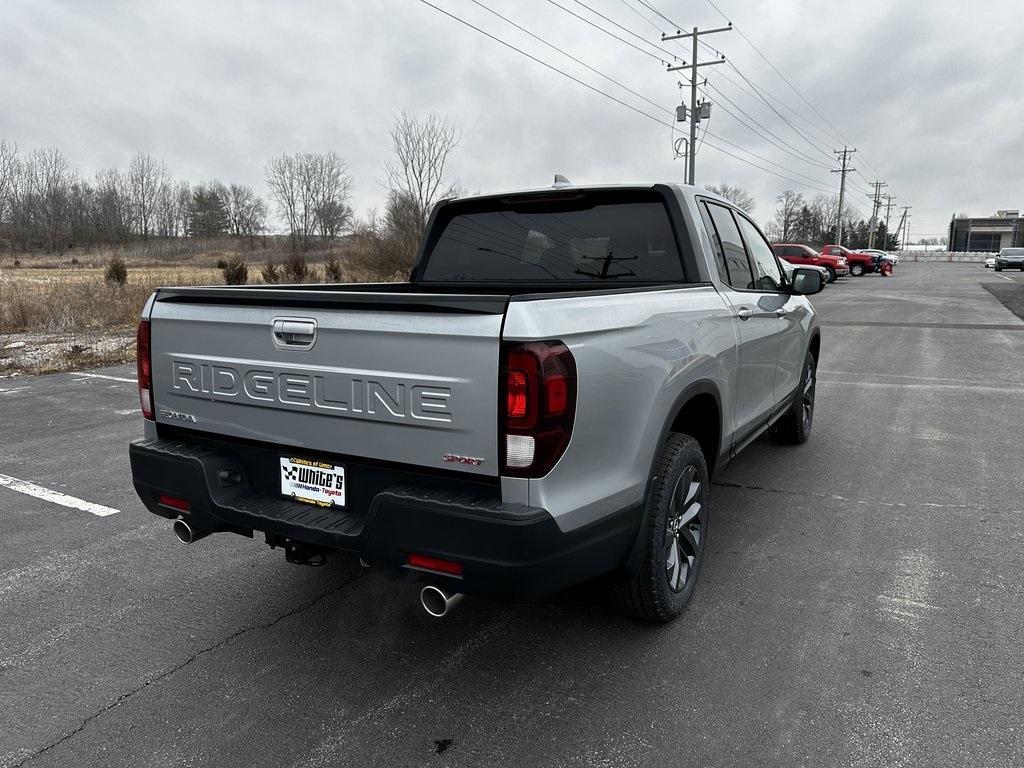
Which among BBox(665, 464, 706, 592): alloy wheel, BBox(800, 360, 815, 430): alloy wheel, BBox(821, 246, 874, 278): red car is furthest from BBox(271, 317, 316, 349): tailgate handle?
BBox(821, 246, 874, 278): red car

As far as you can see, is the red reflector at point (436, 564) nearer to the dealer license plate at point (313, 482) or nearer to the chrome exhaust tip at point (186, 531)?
the dealer license plate at point (313, 482)

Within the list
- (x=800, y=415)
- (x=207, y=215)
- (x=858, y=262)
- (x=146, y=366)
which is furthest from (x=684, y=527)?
(x=207, y=215)

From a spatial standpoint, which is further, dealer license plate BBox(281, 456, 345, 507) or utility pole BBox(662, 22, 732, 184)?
utility pole BBox(662, 22, 732, 184)

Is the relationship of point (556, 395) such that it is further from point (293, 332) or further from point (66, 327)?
point (66, 327)

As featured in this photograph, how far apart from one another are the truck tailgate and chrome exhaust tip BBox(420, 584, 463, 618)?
16.9 inches

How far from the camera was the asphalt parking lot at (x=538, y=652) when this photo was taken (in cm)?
240

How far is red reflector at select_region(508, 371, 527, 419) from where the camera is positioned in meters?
2.23

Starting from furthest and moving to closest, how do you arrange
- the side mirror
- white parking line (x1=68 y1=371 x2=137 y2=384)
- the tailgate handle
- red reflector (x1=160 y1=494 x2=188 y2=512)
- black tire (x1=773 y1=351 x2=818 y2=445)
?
white parking line (x1=68 y1=371 x2=137 y2=384)
black tire (x1=773 y1=351 x2=818 y2=445)
the side mirror
red reflector (x1=160 y1=494 x2=188 y2=512)
the tailgate handle

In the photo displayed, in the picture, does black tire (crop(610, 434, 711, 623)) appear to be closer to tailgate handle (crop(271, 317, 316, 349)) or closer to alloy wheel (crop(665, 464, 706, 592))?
alloy wheel (crop(665, 464, 706, 592))

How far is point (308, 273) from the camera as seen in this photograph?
27.6m

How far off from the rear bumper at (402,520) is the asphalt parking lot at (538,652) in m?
0.53

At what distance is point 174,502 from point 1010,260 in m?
67.6

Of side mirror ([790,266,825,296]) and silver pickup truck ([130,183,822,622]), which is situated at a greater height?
side mirror ([790,266,825,296])

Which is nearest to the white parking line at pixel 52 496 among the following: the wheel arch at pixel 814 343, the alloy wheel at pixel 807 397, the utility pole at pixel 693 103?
the alloy wheel at pixel 807 397
